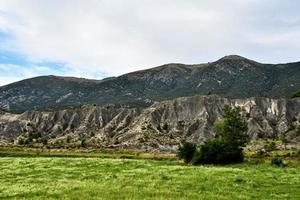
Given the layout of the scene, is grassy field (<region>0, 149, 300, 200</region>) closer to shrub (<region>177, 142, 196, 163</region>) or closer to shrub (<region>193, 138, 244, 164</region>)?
shrub (<region>193, 138, 244, 164</region>)

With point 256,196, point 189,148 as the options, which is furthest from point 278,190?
point 189,148

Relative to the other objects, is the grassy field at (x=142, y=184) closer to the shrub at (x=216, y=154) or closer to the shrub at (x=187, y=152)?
the shrub at (x=216, y=154)

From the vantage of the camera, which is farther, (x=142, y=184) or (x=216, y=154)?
(x=216, y=154)

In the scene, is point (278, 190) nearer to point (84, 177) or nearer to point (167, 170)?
point (167, 170)

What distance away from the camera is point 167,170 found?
120 feet

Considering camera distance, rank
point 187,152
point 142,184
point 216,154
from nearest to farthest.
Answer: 1. point 142,184
2. point 216,154
3. point 187,152

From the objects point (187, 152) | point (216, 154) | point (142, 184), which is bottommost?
point (187, 152)

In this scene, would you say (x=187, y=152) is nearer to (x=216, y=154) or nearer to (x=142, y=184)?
(x=216, y=154)

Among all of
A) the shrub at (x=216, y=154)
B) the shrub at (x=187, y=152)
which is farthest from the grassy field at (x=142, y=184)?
the shrub at (x=187, y=152)

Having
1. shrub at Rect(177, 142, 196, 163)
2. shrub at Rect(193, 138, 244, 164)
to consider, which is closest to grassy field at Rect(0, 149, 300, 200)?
shrub at Rect(193, 138, 244, 164)

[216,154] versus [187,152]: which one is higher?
[216,154]

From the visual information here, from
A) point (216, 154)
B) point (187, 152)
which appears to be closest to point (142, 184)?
point (216, 154)

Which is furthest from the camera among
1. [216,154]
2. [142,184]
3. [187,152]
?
[187,152]

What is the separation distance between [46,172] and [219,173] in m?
14.2
